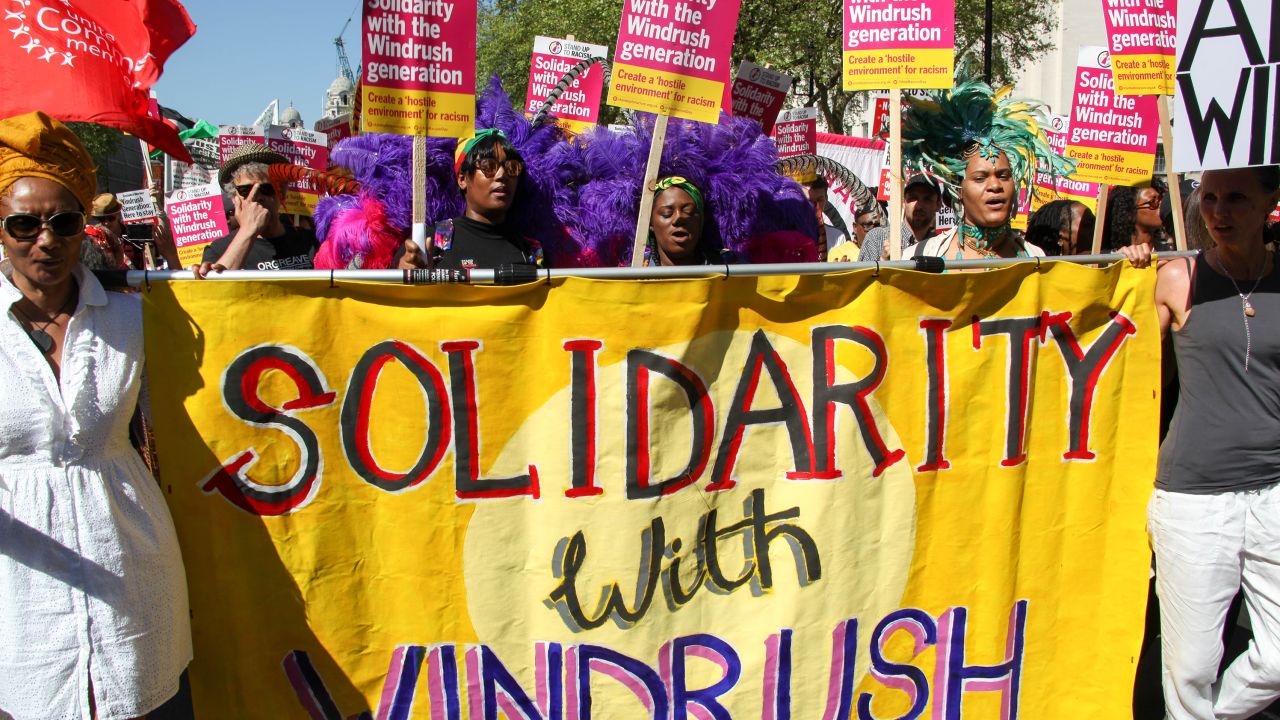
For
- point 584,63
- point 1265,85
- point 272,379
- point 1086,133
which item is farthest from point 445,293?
point 584,63

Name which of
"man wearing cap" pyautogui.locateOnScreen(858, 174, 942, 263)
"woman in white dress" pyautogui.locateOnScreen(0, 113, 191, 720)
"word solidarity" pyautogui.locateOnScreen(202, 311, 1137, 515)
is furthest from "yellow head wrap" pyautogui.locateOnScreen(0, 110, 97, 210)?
"man wearing cap" pyautogui.locateOnScreen(858, 174, 942, 263)

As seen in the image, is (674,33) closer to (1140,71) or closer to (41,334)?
(41,334)

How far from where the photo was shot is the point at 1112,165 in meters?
5.10

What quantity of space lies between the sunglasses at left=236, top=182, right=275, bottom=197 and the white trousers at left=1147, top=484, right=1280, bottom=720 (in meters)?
4.19

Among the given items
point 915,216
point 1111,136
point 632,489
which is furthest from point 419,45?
point 1111,136

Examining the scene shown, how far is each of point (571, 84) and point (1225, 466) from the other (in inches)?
204

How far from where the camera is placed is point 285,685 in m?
2.70

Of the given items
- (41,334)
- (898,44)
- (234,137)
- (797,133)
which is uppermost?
(797,133)

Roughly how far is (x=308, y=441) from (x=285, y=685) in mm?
700

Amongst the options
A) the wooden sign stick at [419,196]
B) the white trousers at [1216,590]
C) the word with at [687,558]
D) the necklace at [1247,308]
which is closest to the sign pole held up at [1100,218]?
the necklace at [1247,308]

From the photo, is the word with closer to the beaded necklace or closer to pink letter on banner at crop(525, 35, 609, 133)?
the beaded necklace

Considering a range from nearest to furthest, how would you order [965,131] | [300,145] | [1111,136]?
1. [965,131]
2. [1111,136]
3. [300,145]

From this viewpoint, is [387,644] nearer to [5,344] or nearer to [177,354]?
[177,354]

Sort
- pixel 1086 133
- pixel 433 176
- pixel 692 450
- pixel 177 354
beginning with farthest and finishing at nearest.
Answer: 1. pixel 1086 133
2. pixel 433 176
3. pixel 692 450
4. pixel 177 354
